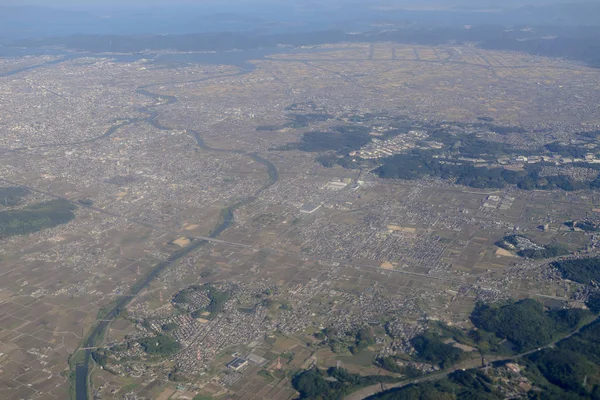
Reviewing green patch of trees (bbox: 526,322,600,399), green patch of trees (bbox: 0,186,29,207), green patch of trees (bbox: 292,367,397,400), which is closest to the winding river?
green patch of trees (bbox: 292,367,397,400)

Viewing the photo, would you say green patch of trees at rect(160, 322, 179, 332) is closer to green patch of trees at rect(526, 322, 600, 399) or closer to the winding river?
the winding river

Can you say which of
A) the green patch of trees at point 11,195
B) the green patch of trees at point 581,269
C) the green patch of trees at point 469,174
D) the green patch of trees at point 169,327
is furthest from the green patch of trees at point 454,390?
the green patch of trees at point 11,195

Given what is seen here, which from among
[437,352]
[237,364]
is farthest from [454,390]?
[237,364]

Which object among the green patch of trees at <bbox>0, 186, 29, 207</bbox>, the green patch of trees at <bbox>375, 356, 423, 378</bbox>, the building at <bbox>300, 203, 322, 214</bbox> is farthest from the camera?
the green patch of trees at <bbox>0, 186, 29, 207</bbox>

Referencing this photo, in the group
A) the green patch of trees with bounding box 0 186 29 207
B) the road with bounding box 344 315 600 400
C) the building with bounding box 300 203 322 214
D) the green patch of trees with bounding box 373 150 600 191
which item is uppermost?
the green patch of trees with bounding box 0 186 29 207

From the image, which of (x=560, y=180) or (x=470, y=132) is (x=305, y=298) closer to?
(x=560, y=180)

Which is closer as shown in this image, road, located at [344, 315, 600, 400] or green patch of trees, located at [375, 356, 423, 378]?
road, located at [344, 315, 600, 400]

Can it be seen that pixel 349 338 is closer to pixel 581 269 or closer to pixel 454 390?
pixel 454 390

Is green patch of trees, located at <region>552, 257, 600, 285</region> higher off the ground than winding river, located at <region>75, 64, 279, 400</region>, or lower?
higher
